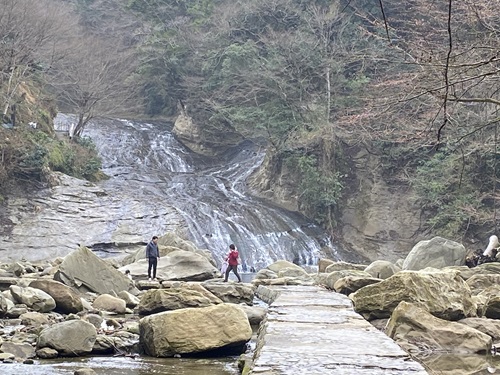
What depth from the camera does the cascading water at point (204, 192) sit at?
78.6 ft

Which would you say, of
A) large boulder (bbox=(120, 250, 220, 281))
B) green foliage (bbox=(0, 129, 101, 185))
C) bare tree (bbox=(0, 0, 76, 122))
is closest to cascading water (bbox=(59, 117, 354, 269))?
green foliage (bbox=(0, 129, 101, 185))

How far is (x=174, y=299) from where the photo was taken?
8867 millimetres

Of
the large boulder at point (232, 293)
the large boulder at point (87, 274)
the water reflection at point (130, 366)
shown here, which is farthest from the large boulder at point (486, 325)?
the large boulder at point (87, 274)

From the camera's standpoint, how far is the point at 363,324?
5.38 metres

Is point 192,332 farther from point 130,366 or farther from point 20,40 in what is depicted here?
point 20,40

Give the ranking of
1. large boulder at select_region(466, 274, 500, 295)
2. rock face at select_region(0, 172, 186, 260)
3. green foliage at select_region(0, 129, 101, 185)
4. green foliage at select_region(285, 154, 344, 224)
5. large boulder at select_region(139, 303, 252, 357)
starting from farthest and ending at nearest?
green foliage at select_region(285, 154, 344, 224)
green foliage at select_region(0, 129, 101, 185)
rock face at select_region(0, 172, 186, 260)
large boulder at select_region(466, 274, 500, 295)
large boulder at select_region(139, 303, 252, 357)

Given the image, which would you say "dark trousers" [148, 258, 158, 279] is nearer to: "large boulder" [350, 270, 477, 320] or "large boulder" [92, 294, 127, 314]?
"large boulder" [92, 294, 127, 314]

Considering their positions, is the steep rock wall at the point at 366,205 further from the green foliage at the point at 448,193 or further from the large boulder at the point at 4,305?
the large boulder at the point at 4,305

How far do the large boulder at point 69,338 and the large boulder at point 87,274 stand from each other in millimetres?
4722

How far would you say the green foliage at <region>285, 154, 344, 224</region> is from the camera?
1093 inches

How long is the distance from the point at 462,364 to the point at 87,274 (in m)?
7.46

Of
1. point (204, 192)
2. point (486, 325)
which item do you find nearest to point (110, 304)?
point (486, 325)

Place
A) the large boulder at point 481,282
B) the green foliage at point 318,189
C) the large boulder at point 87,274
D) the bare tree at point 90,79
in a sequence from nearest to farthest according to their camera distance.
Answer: the large boulder at point 481,282 < the large boulder at point 87,274 < the green foliage at point 318,189 < the bare tree at point 90,79

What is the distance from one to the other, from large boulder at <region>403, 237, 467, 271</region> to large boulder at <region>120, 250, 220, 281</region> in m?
5.45
